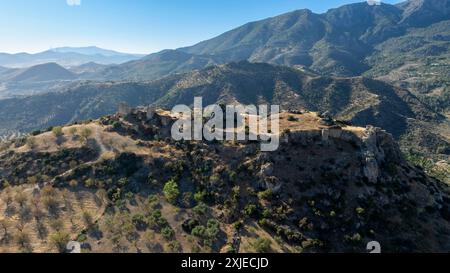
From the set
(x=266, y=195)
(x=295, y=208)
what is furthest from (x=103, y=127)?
(x=295, y=208)

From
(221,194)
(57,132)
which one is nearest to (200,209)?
(221,194)

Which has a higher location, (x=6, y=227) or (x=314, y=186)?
(x=314, y=186)

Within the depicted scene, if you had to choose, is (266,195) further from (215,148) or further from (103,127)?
(103,127)

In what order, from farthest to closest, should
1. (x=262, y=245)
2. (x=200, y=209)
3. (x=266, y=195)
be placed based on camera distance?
1. (x=266, y=195)
2. (x=200, y=209)
3. (x=262, y=245)

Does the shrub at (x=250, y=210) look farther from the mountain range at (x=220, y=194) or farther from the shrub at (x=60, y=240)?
the shrub at (x=60, y=240)

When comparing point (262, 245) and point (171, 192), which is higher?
point (171, 192)

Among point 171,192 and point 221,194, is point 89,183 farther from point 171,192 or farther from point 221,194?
point 221,194

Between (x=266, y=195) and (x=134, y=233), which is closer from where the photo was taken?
(x=134, y=233)

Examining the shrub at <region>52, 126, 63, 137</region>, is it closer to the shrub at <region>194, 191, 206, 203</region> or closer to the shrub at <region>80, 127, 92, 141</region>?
the shrub at <region>80, 127, 92, 141</region>
